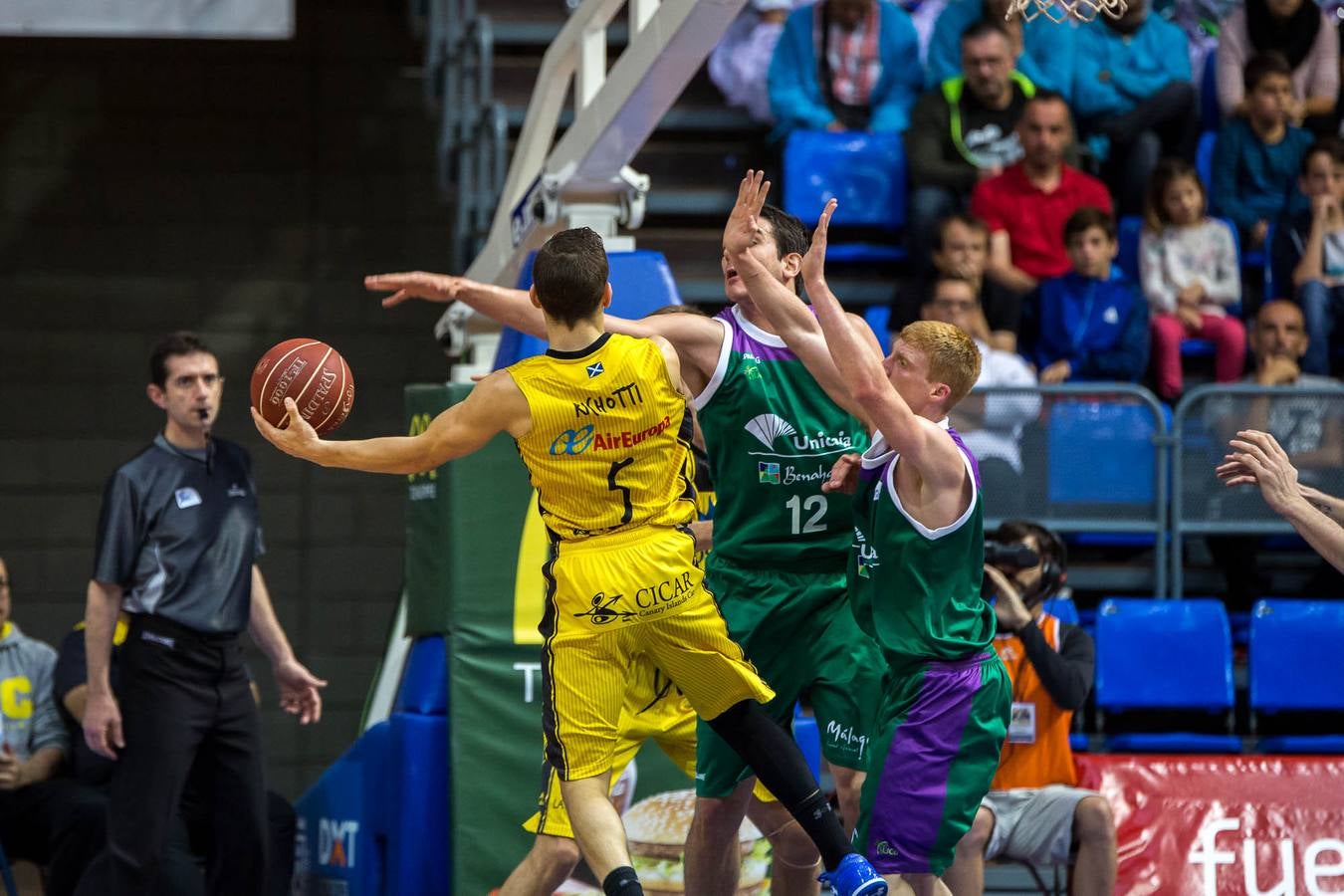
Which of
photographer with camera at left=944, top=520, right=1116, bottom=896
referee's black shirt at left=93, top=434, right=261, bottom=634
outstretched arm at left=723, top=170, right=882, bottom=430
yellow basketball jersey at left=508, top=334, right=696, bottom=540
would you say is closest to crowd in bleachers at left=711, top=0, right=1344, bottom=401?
photographer with camera at left=944, top=520, right=1116, bottom=896

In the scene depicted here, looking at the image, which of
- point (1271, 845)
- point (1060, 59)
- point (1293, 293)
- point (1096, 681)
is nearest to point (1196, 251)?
point (1293, 293)

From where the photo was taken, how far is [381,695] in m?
9.41

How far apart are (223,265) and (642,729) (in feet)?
25.8

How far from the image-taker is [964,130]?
9961 millimetres

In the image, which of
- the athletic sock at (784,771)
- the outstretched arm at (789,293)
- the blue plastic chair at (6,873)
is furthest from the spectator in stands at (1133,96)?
the blue plastic chair at (6,873)

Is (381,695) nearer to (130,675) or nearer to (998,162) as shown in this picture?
(130,675)

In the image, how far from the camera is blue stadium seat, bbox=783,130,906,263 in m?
9.69

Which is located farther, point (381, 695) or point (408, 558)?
point (381, 695)

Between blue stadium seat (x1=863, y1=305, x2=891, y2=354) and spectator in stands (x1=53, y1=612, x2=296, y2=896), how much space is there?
3.52 metres

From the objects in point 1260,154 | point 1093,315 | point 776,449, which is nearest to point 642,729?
point 776,449

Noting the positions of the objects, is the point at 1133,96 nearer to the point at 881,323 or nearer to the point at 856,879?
the point at 881,323

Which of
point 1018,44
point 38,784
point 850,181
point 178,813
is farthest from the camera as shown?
point 1018,44

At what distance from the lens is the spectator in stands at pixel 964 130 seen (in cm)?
959

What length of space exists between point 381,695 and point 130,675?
2.61m
